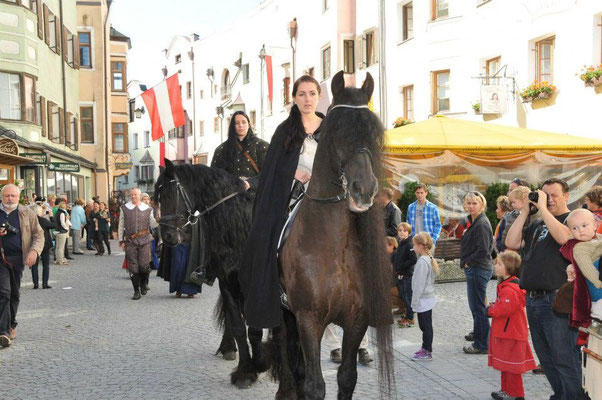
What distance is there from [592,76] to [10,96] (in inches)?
724

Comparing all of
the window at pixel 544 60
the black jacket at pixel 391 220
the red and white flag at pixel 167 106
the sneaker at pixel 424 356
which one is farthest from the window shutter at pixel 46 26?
the sneaker at pixel 424 356

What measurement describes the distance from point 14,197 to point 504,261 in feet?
20.2

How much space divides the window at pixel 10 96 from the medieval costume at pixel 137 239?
503 inches

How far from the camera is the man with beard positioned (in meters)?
8.84

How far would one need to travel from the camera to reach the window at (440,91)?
24398 millimetres

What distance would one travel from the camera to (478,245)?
8055 mm

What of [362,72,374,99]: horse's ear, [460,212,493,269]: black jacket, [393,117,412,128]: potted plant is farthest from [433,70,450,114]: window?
[362,72,374,99]: horse's ear

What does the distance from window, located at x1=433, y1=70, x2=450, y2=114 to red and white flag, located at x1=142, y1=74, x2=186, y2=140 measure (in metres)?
8.68

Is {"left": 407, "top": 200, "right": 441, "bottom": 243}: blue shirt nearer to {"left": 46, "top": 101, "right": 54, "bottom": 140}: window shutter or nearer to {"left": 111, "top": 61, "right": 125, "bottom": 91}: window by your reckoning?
{"left": 46, "top": 101, "right": 54, "bottom": 140}: window shutter

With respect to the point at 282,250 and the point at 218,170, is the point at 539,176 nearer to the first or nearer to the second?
the point at 218,170

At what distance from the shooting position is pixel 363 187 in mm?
3730

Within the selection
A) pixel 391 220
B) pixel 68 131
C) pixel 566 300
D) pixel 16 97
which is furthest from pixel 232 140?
pixel 68 131

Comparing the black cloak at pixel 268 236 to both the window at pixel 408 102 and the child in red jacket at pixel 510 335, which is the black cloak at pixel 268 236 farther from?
the window at pixel 408 102

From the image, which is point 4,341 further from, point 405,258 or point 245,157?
point 405,258
